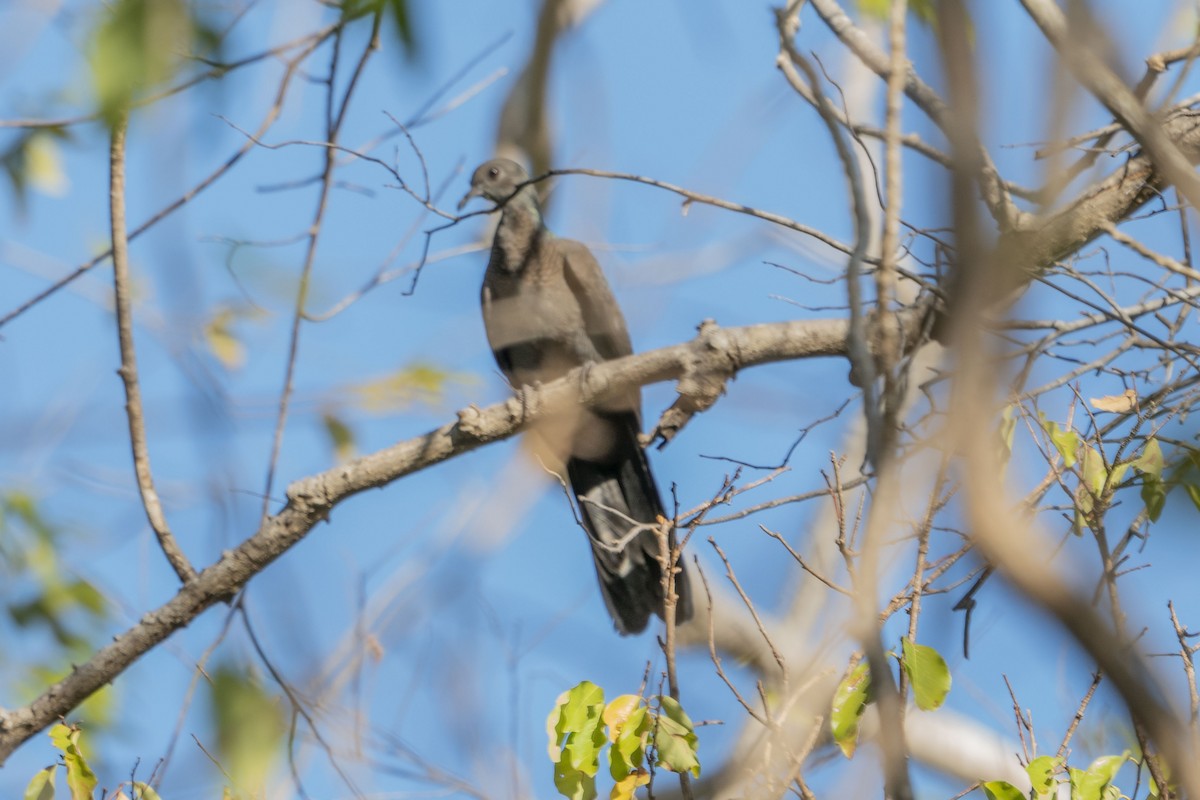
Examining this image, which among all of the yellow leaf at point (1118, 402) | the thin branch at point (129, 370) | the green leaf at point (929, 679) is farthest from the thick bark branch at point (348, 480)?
the green leaf at point (929, 679)

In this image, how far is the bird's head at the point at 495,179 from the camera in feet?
17.0

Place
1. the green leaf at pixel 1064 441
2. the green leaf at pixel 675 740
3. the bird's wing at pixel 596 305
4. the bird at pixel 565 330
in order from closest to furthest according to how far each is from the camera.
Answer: the green leaf at pixel 675 740
the green leaf at pixel 1064 441
the bird at pixel 565 330
the bird's wing at pixel 596 305

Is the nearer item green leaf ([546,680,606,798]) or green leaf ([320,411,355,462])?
green leaf ([546,680,606,798])

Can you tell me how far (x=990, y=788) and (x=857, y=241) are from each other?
1170 mm

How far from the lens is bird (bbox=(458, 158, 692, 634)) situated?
4684 mm

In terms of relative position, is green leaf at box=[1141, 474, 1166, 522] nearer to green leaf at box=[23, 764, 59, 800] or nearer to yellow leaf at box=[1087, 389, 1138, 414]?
yellow leaf at box=[1087, 389, 1138, 414]

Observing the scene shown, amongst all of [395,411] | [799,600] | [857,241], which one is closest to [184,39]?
[857,241]

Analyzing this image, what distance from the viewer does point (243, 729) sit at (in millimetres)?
2234

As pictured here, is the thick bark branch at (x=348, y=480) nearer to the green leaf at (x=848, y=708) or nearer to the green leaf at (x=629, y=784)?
the green leaf at (x=848, y=708)

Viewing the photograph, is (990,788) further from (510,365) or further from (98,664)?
(510,365)

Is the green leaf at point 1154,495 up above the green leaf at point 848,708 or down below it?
above

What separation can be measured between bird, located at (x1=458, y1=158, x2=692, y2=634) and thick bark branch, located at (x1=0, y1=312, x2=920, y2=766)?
1.00m

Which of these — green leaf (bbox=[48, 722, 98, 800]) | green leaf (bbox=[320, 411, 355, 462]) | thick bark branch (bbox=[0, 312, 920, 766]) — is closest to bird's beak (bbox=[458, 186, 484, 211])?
green leaf (bbox=[320, 411, 355, 462])

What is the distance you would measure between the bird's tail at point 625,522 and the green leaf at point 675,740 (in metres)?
1.86
